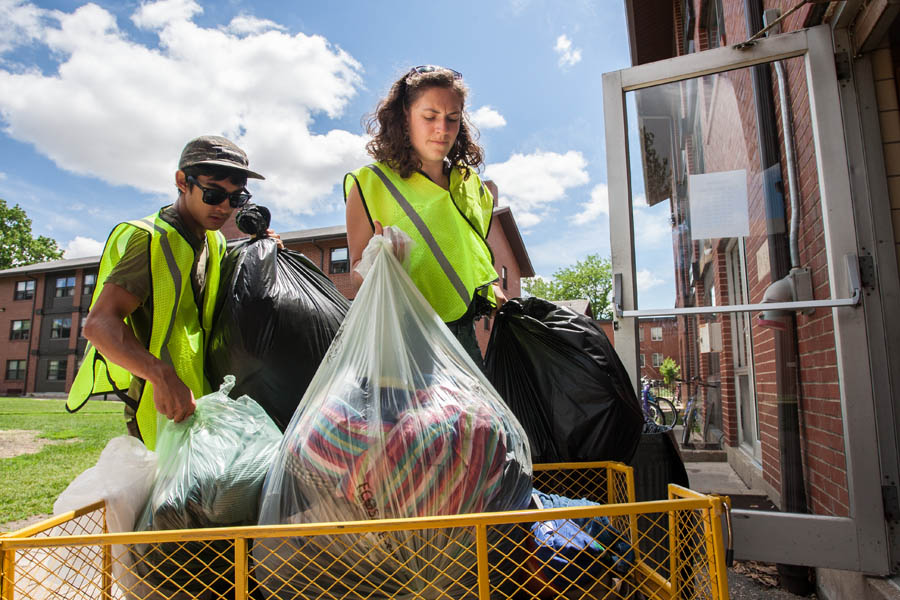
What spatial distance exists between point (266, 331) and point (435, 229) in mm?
632

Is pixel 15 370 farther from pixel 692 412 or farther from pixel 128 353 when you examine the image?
pixel 128 353

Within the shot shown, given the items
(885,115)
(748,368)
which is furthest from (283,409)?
(748,368)

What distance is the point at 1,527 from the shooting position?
4578mm

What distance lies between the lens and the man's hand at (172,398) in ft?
4.62

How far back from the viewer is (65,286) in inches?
1260

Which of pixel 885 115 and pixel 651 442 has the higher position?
pixel 885 115

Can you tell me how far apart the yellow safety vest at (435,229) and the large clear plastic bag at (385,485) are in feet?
1.63

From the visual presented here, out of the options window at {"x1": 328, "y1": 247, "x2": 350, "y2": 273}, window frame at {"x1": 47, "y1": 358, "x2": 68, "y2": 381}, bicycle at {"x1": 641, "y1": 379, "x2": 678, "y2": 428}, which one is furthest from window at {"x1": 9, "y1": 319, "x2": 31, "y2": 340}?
bicycle at {"x1": 641, "y1": 379, "x2": 678, "y2": 428}

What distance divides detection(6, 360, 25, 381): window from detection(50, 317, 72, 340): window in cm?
296

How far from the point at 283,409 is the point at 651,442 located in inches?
51.9

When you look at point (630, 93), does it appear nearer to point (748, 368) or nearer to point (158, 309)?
point (748, 368)

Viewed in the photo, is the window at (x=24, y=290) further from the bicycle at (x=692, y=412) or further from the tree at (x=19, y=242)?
the bicycle at (x=692, y=412)

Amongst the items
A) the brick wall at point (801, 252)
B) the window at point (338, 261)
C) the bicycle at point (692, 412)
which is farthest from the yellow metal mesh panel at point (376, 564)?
the window at point (338, 261)

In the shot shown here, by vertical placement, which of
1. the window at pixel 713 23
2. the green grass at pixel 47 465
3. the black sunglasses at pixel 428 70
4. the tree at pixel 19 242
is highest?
the tree at pixel 19 242
